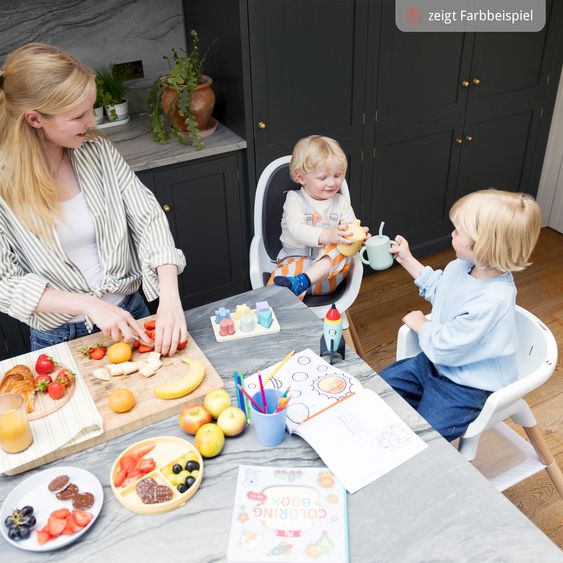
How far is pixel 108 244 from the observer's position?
168 centimetres

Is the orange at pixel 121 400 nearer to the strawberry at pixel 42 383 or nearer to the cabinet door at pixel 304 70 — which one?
the strawberry at pixel 42 383

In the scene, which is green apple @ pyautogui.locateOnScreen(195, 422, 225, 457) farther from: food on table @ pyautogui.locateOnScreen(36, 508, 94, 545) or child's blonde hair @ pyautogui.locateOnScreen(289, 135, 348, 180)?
child's blonde hair @ pyautogui.locateOnScreen(289, 135, 348, 180)

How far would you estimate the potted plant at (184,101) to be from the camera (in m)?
2.66

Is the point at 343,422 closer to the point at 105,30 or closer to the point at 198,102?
the point at 198,102

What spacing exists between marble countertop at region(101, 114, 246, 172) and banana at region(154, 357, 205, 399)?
134cm

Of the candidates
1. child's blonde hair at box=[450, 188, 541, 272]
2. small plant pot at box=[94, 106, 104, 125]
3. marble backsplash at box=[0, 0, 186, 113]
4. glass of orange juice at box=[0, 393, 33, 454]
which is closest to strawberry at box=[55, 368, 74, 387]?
glass of orange juice at box=[0, 393, 33, 454]

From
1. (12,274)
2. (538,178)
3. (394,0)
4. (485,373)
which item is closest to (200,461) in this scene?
(12,274)

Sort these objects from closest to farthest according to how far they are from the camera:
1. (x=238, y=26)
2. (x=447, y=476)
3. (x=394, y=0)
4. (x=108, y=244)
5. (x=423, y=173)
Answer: (x=447, y=476) < (x=108, y=244) < (x=238, y=26) < (x=394, y=0) < (x=423, y=173)

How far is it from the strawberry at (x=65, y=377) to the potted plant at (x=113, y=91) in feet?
5.72

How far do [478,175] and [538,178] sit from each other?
0.53m

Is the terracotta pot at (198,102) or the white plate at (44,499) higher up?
the terracotta pot at (198,102)

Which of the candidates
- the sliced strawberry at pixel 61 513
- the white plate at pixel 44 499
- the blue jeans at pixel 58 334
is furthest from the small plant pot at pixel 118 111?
the sliced strawberry at pixel 61 513

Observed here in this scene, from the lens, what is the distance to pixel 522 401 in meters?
1.68

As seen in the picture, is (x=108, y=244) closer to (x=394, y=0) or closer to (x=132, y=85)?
(x=132, y=85)
